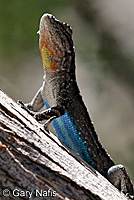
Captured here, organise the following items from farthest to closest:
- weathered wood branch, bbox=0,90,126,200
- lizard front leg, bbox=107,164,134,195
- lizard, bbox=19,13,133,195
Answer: lizard, bbox=19,13,133,195, lizard front leg, bbox=107,164,134,195, weathered wood branch, bbox=0,90,126,200

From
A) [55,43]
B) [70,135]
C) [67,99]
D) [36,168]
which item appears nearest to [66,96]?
[67,99]

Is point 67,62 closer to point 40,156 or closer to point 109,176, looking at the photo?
point 109,176

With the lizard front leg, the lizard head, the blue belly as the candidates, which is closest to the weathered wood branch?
the lizard front leg

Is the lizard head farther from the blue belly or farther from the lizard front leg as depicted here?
the lizard front leg

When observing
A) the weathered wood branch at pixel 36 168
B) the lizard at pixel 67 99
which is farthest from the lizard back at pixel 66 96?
the weathered wood branch at pixel 36 168

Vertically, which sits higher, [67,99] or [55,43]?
[55,43]

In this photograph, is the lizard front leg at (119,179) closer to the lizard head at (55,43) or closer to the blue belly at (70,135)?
the blue belly at (70,135)

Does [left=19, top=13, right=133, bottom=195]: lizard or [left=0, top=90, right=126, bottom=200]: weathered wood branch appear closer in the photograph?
[left=0, top=90, right=126, bottom=200]: weathered wood branch

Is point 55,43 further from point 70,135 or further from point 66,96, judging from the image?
point 70,135
